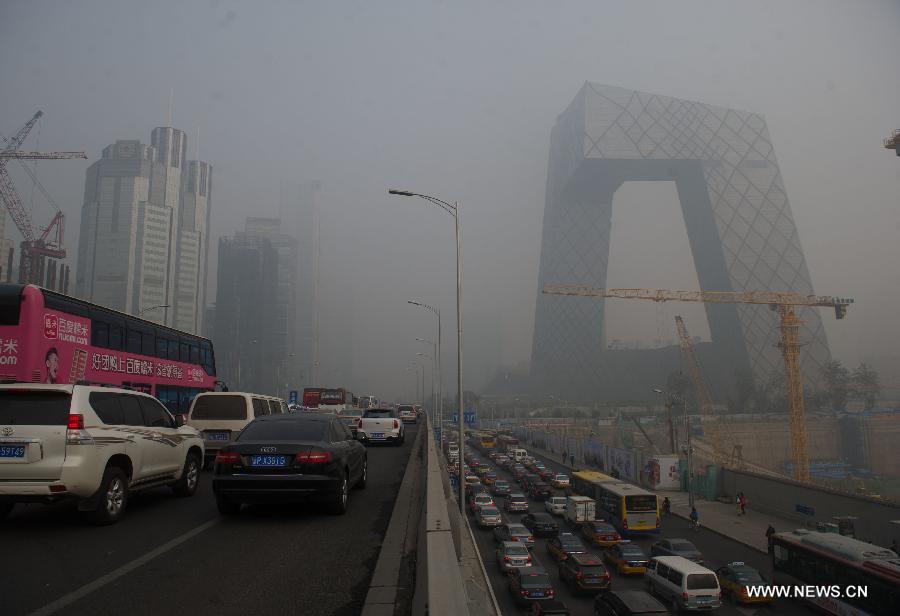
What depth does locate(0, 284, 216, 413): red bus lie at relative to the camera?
503 inches

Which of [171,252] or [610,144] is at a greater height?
[610,144]

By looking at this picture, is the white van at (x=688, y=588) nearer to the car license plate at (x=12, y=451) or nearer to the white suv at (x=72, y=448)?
the white suv at (x=72, y=448)

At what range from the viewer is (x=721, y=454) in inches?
3415

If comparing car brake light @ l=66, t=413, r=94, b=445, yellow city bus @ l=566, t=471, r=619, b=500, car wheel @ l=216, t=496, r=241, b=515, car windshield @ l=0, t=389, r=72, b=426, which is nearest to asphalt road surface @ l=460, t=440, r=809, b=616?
yellow city bus @ l=566, t=471, r=619, b=500

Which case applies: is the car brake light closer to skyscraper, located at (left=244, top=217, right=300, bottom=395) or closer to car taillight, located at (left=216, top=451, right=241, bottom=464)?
car taillight, located at (left=216, top=451, right=241, bottom=464)

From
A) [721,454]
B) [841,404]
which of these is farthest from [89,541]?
[841,404]

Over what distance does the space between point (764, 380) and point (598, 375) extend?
54507 mm

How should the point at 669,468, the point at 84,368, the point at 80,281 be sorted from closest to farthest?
the point at 84,368 < the point at 669,468 < the point at 80,281

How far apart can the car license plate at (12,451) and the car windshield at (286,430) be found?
222 cm

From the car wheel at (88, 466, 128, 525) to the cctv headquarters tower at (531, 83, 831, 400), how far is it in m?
151

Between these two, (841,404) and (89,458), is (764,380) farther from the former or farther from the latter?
(89,458)

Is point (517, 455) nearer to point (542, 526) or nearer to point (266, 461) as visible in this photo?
point (542, 526)

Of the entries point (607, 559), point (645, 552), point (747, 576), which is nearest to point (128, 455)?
point (747, 576)

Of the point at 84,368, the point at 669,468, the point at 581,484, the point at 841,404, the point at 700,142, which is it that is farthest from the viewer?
the point at 700,142
